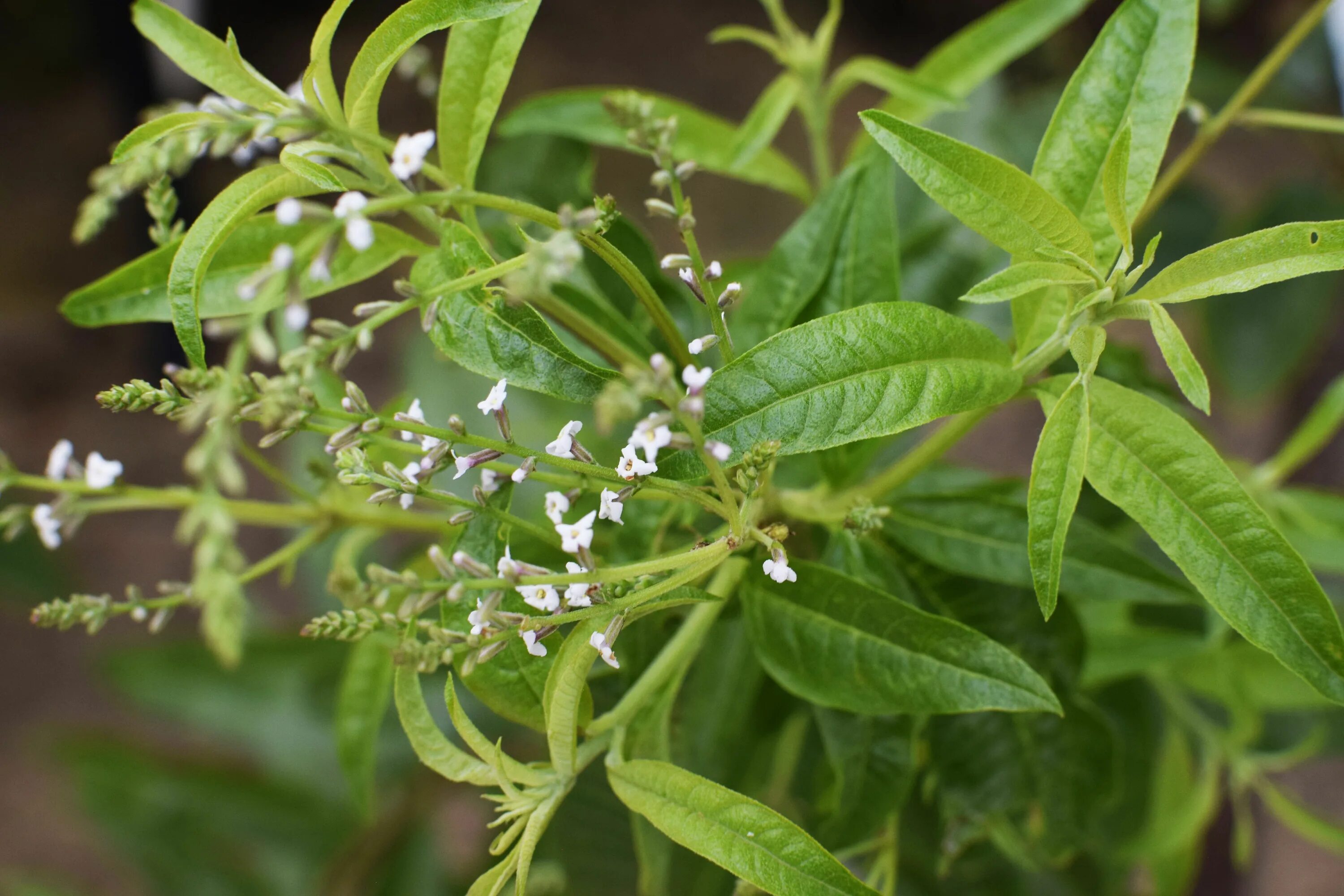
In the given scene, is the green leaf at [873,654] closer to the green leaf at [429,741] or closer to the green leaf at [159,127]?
the green leaf at [429,741]

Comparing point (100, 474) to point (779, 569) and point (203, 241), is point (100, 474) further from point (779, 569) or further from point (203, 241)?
point (779, 569)

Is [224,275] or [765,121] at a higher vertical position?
[765,121]

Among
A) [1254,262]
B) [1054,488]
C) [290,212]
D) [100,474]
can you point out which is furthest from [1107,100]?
[100,474]

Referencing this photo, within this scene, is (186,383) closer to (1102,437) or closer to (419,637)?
(419,637)

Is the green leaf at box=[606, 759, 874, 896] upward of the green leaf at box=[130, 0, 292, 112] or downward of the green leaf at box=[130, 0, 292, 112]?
downward

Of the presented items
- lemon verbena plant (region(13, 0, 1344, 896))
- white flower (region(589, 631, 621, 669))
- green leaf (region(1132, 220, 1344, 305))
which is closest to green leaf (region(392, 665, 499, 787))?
lemon verbena plant (region(13, 0, 1344, 896))

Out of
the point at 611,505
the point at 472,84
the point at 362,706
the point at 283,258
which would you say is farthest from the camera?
the point at 362,706

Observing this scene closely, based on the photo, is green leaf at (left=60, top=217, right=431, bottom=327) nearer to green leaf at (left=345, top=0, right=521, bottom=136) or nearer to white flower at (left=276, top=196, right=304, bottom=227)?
green leaf at (left=345, top=0, right=521, bottom=136)
